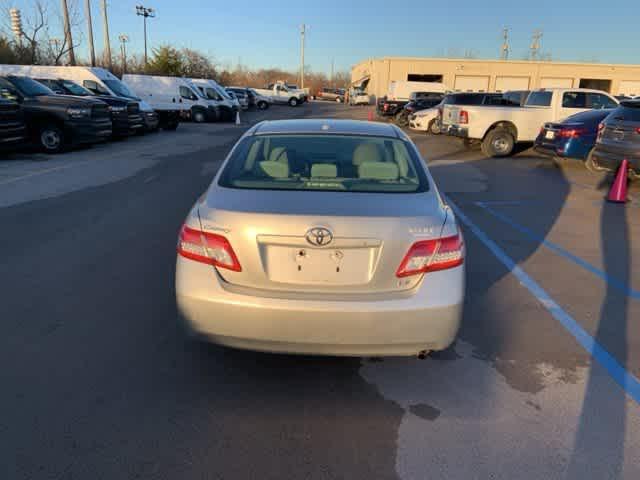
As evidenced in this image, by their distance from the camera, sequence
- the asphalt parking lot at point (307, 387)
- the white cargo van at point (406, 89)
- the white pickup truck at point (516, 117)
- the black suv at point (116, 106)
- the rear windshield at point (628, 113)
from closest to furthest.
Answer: the asphalt parking lot at point (307, 387)
the rear windshield at point (628, 113)
the white pickup truck at point (516, 117)
the black suv at point (116, 106)
the white cargo van at point (406, 89)

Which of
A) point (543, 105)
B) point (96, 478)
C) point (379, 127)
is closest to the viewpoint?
point (96, 478)

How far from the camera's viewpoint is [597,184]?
36.2 ft

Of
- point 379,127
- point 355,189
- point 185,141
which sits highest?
point 379,127

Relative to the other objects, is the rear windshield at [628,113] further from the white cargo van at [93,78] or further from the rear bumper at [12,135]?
the white cargo van at [93,78]

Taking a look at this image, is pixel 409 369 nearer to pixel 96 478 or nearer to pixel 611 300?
pixel 96 478

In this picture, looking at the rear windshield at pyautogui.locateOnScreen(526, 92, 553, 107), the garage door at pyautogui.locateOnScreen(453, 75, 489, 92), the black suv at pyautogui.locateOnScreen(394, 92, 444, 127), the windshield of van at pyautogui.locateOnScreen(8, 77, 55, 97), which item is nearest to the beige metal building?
the garage door at pyautogui.locateOnScreen(453, 75, 489, 92)

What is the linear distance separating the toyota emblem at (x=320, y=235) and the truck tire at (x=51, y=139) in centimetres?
1347

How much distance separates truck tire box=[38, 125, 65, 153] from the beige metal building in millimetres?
49712

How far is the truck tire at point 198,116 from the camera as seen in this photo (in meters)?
28.0

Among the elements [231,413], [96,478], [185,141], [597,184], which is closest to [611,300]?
[231,413]

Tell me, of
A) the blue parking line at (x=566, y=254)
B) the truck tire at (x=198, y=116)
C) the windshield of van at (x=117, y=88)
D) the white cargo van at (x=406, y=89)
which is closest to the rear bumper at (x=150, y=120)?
the windshield of van at (x=117, y=88)

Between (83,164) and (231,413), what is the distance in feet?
36.4

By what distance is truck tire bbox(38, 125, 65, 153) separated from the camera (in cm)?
1378

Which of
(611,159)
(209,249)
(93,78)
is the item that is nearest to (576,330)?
(209,249)
